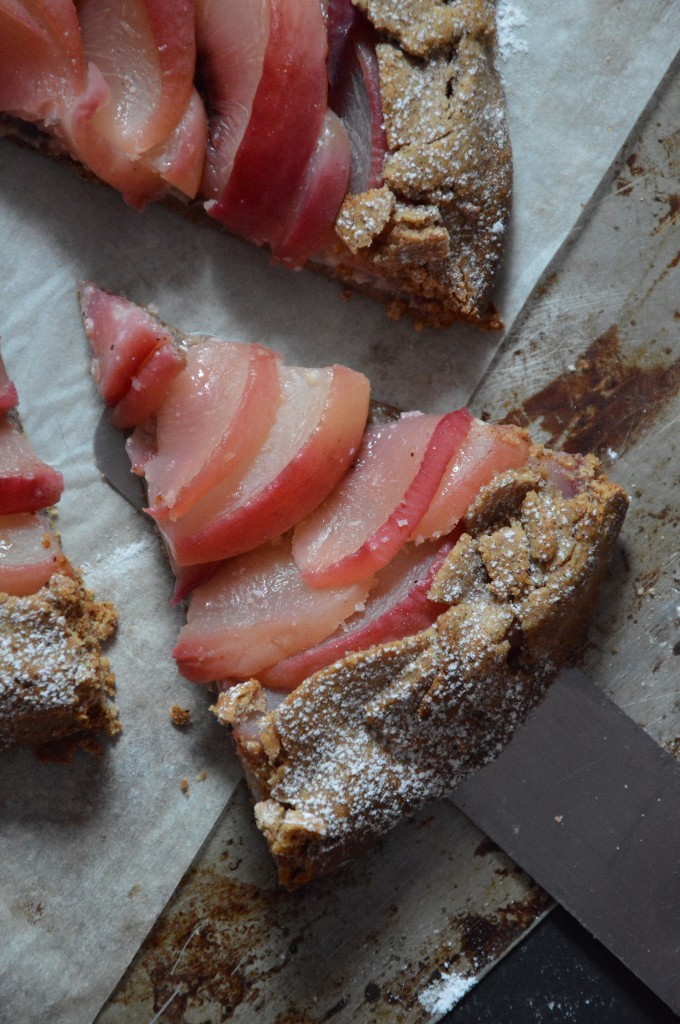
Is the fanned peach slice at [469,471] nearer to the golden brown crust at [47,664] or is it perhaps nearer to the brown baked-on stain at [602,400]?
the brown baked-on stain at [602,400]

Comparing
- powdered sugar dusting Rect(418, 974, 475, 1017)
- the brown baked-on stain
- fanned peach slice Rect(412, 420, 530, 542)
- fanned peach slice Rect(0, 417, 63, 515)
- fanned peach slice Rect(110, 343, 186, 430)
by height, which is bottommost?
Answer: powdered sugar dusting Rect(418, 974, 475, 1017)

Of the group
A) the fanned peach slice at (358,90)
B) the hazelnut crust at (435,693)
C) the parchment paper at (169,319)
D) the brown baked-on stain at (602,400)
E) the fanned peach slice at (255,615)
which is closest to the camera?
the hazelnut crust at (435,693)

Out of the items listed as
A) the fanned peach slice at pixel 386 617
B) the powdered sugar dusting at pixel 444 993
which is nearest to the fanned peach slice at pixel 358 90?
the fanned peach slice at pixel 386 617

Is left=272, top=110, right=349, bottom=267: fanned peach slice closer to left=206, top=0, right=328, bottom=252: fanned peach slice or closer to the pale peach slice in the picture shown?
left=206, top=0, right=328, bottom=252: fanned peach slice

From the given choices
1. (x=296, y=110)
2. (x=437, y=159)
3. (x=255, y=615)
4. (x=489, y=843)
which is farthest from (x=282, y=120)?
(x=489, y=843)

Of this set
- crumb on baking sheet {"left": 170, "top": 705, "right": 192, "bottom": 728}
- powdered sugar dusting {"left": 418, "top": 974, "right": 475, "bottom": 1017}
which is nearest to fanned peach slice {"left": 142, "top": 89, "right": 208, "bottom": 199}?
crumb on baking sheet {"left": 170, "top": 705, "right": 192, "bottom": 728}

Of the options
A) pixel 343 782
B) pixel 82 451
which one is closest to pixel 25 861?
pixel 343 782
